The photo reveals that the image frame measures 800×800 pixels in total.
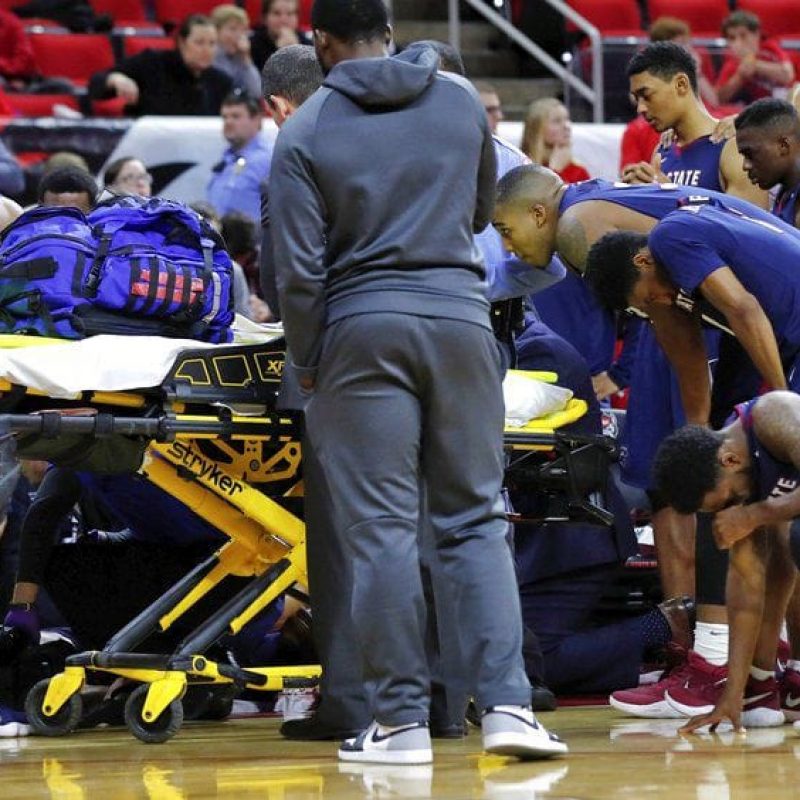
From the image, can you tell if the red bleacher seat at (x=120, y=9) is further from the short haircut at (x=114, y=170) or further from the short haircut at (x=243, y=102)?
the short haircut at (x=114, y=170)

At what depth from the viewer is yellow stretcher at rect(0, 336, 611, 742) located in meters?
4.70

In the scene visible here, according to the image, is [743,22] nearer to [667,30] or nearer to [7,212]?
[667,30]

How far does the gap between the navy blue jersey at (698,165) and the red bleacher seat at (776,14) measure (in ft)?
25.7

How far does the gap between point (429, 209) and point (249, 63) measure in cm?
741

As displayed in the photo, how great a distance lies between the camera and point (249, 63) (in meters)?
11.2

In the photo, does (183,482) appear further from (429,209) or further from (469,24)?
(469,24)

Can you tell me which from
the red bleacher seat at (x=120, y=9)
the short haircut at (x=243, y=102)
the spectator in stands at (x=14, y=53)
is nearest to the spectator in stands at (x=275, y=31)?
the red bleacher seat at (x=120, y=9)

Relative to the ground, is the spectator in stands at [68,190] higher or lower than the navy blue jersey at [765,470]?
lower

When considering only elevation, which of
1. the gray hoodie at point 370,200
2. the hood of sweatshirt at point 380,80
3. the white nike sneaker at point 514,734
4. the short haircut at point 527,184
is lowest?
the white nike sneaker at point 514,734

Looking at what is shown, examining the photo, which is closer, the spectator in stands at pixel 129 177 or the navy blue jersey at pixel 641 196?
the navy blue jersey at pixel 641 196

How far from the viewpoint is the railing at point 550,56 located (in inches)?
457

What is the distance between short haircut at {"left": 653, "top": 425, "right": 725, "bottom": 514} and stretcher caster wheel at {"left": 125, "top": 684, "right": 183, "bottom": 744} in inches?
53.1

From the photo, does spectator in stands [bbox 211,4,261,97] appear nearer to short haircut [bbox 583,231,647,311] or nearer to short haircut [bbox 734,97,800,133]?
short haircut [bbox 734,97,800,133]

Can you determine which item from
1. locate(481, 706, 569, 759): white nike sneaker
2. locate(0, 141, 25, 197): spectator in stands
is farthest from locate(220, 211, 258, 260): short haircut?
locate(481, 706, 569, 759): white nike sneaker
